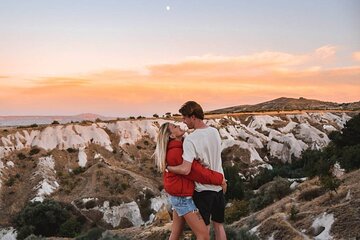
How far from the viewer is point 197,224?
5355 mm

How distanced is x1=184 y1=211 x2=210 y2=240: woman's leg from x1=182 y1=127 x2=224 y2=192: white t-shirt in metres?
0.34

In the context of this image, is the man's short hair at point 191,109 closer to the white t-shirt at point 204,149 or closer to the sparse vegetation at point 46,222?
the white t-shirt at point 204,149

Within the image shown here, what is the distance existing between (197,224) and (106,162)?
1958 inches

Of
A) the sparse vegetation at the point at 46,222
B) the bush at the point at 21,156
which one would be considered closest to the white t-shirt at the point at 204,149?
the sparse vegetation at the point at 46,222

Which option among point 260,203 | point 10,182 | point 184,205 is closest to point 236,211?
point 260,203

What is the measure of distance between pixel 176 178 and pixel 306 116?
92169 mm

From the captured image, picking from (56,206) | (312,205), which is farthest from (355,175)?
(56,206)

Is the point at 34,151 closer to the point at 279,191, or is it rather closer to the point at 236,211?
the point at 236,211

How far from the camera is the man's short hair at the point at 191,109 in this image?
5.36 meters

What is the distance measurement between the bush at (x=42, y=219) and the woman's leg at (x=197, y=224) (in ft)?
101

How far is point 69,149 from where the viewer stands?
55.9 m

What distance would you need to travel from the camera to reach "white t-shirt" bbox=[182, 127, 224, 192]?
516cm

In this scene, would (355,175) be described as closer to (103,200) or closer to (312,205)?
(312,205)

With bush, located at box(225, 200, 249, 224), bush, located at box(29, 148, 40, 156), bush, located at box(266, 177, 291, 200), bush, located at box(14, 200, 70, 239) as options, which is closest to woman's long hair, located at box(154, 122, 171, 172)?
bush, located at box(225, 200, 249, 224)
